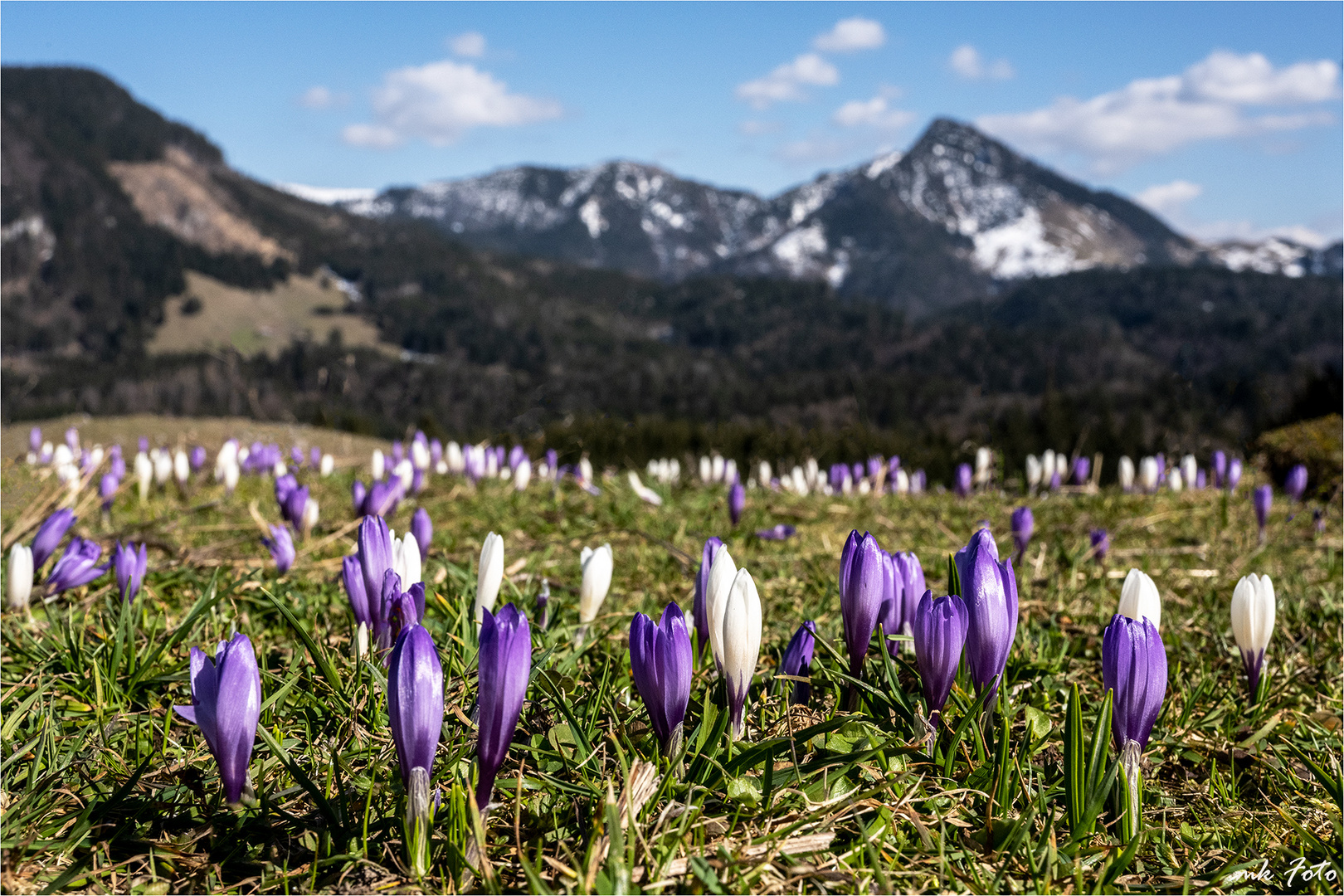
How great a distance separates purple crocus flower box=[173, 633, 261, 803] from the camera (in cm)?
173

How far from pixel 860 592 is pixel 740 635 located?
15.1 inches

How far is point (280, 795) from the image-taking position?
1842mm

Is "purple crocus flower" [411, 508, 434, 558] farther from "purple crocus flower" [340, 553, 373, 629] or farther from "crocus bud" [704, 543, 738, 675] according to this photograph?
"crocus bud" [704, 543, 738, 675]

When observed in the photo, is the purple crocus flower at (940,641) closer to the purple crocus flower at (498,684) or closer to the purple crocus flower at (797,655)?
the purple crocus flower at (797,655)

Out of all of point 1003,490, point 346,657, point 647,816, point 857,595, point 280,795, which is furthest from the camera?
point 1003,490

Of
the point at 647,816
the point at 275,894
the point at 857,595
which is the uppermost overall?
the point at 857,595

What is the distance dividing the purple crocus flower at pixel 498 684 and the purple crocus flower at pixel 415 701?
0.09 metres

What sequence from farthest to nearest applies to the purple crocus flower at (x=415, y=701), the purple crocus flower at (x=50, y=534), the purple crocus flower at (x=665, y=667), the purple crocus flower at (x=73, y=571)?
the purple crocus flower at (x=50, y=534), the purple crocus flower at (x=73, y=571), the purple crocus flower at (x=665, y=667), the purple crocus flower at (x=415, y=701)

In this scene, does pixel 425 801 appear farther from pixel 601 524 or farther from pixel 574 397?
pixel 574 397

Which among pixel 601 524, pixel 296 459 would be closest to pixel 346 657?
pixel 601 524

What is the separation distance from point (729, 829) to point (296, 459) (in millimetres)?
7751

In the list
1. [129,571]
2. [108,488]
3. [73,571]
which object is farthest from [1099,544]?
[108,488]

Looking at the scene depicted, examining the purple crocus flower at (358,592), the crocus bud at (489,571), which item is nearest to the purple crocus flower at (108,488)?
the purple crocus flower at (358,592)

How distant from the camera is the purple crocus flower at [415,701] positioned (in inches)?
63.6
